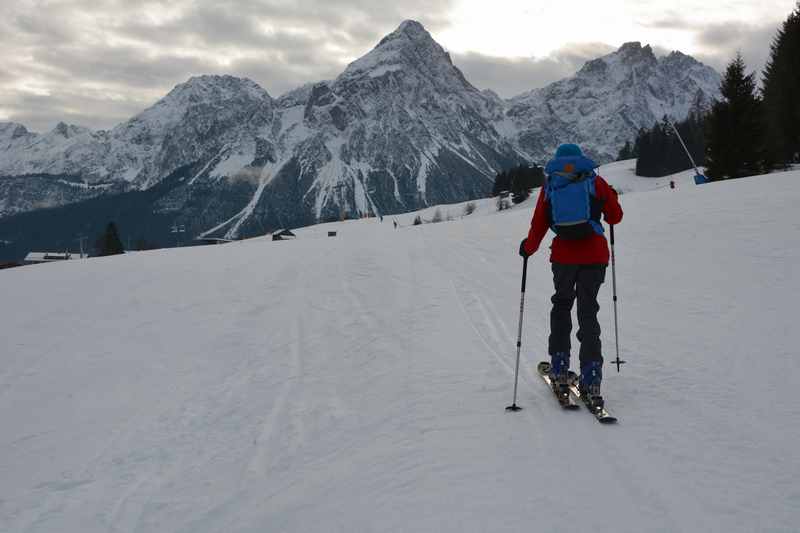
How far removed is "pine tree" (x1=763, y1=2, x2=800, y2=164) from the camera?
149ft

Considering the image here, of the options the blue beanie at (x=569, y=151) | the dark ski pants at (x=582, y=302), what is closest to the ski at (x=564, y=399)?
the dark ski pants at (x=582, y=302)

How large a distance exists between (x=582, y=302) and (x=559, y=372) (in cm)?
85

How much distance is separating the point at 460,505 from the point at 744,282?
10.8 meters

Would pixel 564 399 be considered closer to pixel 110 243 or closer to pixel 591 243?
pixel 591 243

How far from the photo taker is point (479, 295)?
14.5 m

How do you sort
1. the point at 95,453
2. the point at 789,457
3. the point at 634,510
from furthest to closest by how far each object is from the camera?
the point at 95,453 < the point at 789,457 < the point at 634,510

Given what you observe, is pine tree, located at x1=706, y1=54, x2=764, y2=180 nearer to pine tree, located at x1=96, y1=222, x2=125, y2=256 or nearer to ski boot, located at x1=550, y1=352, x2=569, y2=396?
ski boot, located at x1=550, y1=352, x2=569, y2=396

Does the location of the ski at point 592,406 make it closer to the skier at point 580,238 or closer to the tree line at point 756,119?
the skier at point 580,238

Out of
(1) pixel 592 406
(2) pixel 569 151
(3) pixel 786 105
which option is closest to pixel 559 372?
(1) pixel 592 406

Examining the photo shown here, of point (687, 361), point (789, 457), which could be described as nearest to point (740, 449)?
point (789, 457)

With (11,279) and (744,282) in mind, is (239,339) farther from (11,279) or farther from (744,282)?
(11,279)

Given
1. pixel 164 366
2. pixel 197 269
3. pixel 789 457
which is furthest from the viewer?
pixel 197 269

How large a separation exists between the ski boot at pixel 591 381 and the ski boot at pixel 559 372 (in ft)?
0.66

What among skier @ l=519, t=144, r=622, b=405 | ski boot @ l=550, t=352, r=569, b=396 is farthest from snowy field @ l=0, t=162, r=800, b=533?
skier @ l=519, t=144, r=622, b=405
